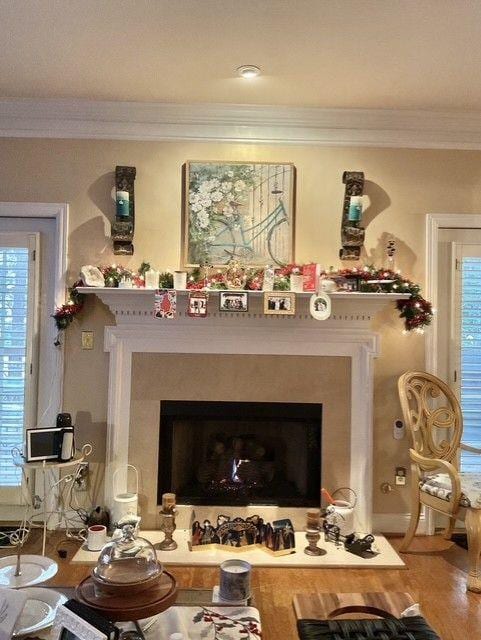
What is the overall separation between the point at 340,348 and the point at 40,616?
2.53 m

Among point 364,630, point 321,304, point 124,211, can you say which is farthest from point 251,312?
point 364,630

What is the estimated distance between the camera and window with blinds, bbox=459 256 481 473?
12.6 ft

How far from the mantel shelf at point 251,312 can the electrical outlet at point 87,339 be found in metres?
0.22

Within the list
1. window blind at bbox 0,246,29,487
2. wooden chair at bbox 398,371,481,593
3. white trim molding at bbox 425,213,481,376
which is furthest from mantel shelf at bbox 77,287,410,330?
window blind at bbox 0,246,29,487

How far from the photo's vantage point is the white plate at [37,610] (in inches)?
62.6

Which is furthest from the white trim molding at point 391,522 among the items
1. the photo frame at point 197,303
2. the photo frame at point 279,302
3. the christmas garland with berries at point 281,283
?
the photo frame at point 197,303

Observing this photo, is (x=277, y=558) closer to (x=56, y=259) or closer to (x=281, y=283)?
(x=281, y=283)

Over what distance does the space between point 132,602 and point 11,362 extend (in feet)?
8.54

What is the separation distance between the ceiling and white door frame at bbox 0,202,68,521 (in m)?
0.72

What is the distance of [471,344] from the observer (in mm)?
3834

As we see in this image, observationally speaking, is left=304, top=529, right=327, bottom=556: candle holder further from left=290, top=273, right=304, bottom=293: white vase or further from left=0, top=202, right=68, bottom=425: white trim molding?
left=0, top=202, right=68, bottom=425: white trim molding

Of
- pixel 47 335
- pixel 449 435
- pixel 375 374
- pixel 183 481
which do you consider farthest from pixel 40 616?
pixel 449 435

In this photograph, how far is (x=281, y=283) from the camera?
3547 millimetres

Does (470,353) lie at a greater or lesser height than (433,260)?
lesser
